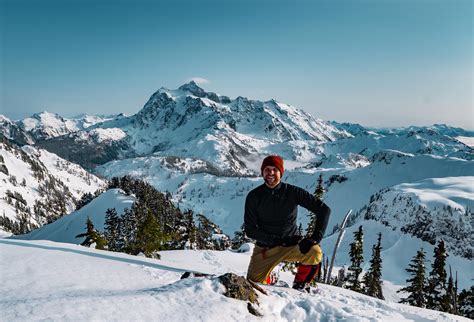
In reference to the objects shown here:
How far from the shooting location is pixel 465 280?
7425 cm

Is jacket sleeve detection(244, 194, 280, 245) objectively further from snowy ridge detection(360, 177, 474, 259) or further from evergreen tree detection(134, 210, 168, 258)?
snowy ridge detection(360, 177, 474, 259)

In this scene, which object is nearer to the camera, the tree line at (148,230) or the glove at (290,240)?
the glove at (290,240)

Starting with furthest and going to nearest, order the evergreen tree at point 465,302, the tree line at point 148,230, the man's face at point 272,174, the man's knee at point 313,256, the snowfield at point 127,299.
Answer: the evergreen tree at point 465,302, the tree line at point 148,230, the man's knee at point 313,256, the man's face at point 272,174, the snowfield at point 127,299

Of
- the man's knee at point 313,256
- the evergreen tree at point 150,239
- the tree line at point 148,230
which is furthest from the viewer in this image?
the tree line at point 148,230

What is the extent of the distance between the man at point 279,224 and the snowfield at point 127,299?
93 cm

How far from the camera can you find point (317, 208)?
838cm

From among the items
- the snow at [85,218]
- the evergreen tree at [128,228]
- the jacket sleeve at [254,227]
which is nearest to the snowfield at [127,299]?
the jacket sleeve at [254,227]

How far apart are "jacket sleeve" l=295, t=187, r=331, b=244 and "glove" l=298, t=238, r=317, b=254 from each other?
0.13 metres

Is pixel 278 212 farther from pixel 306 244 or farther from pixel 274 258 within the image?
pixel 274 258

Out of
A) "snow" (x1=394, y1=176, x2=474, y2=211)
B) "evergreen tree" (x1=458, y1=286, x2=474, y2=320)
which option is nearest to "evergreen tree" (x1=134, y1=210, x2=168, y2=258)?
"evergreen tree" (x1=458, y1=286, x2=474, y2=320)

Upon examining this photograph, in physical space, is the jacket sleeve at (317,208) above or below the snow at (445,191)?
below

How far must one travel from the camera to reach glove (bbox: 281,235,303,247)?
873cm

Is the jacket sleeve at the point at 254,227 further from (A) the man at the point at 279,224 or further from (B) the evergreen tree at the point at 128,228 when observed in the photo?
(B) the evergreen tree at the point at 128,228

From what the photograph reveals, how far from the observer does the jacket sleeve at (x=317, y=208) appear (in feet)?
27.3
